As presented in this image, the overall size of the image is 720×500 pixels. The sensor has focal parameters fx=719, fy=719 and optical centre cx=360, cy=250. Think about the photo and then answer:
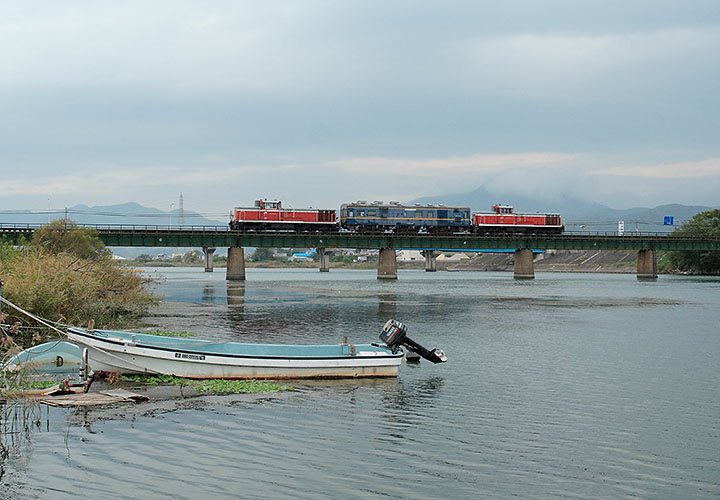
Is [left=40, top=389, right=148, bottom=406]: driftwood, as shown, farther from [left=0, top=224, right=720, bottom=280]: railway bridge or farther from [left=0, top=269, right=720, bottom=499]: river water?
[left=0, top=224, right=720, bottom=280]: railway bridge

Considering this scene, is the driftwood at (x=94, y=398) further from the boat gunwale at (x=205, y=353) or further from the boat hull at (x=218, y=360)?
the boat gunwale at (x=205, y=353)

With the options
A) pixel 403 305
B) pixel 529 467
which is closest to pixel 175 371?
pixel 529 467

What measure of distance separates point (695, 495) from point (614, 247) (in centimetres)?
10029

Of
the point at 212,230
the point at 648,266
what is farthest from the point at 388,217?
the point at 648,266

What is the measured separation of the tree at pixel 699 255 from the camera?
135m

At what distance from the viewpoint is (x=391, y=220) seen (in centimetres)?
10256

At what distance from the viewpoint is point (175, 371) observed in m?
21.8

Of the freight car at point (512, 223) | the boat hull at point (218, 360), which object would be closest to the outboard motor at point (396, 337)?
the boat hull at point (218, 360)

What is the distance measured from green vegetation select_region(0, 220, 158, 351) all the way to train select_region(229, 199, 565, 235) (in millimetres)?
46372

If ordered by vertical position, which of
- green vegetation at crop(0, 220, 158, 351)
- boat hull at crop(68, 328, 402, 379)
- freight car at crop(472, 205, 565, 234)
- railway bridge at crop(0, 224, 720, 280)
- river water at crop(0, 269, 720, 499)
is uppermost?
freight car at crop(472, 205, 565, 234)

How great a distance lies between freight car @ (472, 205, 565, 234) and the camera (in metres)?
110

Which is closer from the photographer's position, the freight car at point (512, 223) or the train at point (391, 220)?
the train at point (391, 220)

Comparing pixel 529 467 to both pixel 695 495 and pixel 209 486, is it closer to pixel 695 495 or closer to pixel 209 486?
pixel 695 495

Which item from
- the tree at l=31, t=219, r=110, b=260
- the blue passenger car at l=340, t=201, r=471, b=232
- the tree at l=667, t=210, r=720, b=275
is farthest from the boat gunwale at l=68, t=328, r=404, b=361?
the tree at l=667, t=210, r=720, b=275
